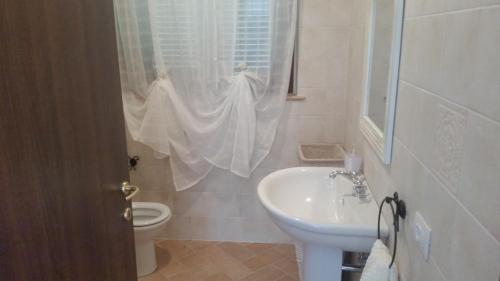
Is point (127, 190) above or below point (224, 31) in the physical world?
below

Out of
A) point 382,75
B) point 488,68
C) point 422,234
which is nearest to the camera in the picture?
point 488,68

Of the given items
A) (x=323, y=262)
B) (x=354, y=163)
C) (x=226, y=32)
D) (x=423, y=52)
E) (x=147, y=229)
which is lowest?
(x=147, y=229)

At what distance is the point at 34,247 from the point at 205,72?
1.78 m

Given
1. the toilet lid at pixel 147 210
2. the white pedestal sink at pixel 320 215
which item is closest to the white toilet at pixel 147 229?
the toilet lid at pixel 147 210

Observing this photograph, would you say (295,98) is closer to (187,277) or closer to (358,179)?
(358,179)

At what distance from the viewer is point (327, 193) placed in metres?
1.93

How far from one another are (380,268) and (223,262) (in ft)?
5.48

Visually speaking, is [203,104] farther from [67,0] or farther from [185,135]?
[67,0]

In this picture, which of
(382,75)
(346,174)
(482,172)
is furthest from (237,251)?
(482,172)

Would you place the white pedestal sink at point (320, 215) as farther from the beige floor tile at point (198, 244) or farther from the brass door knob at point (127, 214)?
the beige floor tile at point (198, 244)

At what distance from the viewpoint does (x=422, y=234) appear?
40.4 inches

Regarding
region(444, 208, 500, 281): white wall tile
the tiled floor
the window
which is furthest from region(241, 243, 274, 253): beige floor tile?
region(444, 208, 500, 281): white wall tile

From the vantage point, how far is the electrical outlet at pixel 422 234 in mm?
991

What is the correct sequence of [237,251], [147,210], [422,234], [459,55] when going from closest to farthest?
[459,55]
[422,234]
[147,210]
[237,251]
